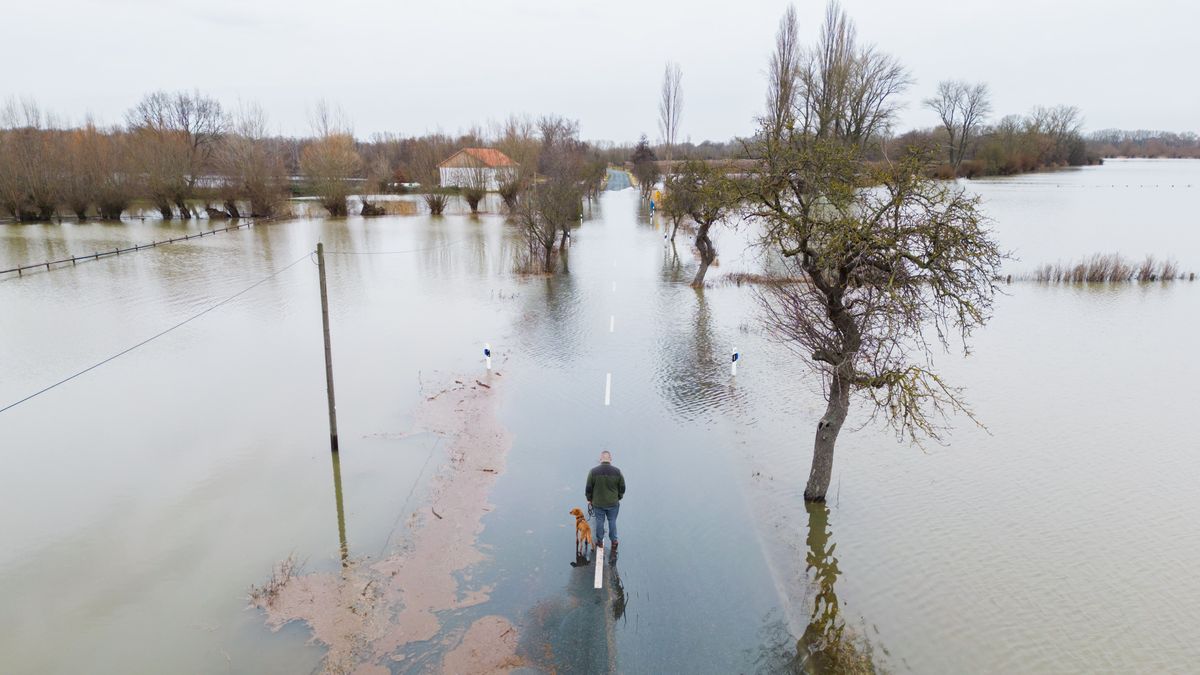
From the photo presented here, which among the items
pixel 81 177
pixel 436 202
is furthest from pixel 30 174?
pixel 436 202

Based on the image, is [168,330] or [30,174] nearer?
[168,330]

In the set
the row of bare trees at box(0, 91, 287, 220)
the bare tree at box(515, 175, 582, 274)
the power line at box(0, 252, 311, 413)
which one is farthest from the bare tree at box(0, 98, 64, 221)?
the bare tree at box(515, 175, 582, 274)

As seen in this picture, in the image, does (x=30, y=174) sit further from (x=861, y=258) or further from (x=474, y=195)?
(x=861, y=258)

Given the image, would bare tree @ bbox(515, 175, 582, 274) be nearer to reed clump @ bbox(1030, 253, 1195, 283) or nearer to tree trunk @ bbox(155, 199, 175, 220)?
reed clump @ bbox(1030, 253, 1195, 283)

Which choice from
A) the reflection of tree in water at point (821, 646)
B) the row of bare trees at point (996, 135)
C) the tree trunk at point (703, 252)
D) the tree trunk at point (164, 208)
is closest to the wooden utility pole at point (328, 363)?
the reflection of tree in water at point (821, 646)

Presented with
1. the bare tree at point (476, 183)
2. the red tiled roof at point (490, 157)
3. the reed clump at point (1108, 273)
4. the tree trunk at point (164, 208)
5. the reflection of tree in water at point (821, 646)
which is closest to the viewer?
the reflection of tree in water at point (821, 646)

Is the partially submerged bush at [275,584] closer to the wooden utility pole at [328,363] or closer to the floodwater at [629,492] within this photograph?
the floodwater at [629,492]

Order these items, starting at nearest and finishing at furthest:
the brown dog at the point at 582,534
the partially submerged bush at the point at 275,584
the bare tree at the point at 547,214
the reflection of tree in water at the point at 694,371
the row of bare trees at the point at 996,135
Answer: the partially submerged bush at the point at 275,584
the brown dog at the point at 582,534
the reflection of tree in water at the point at 694,371
the bare tree at the point at 547,214
the row of bare trees at the point at 996,135
